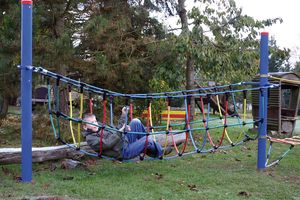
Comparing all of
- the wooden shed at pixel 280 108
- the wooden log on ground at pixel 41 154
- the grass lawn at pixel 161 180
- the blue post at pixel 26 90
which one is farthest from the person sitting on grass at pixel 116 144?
the wooden shed at pixel 280 108

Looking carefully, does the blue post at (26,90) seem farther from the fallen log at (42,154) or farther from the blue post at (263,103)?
the blue post at (263,103)

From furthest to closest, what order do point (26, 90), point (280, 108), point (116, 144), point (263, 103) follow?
point (280, 108) < point (263, 103) < point (116, 144) < point (26, 90)

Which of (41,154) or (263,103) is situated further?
(263,103)

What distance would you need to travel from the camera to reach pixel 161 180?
5.45 metres

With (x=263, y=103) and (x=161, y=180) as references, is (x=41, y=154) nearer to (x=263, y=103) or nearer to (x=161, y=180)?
(x=161, y=180)

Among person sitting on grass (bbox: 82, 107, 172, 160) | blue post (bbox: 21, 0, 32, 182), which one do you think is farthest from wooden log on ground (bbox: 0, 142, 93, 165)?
person sitting on grass (bbox: 82, 107, 172, 160)

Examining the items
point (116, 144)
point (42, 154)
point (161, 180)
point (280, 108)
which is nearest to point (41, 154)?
point (42, 154)

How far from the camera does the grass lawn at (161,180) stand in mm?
4691

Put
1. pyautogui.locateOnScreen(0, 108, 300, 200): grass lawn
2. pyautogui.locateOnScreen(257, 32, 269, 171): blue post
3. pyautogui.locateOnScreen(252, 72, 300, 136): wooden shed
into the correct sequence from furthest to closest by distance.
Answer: pyautogui.locateOnScreen(252, 72, 300, 136): wooden shed → pyautogui.locateOnScreen(257, 32, 269, 171): blue post → pyautogui.locateOnScreen(0, 108, 300, 200): grass lawn

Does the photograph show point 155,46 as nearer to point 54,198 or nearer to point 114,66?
point 114,66

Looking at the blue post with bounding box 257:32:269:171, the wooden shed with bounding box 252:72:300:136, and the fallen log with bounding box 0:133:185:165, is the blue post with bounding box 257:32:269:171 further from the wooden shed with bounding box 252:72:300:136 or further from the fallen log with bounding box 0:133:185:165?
the wooden shed with bounding box 252:72:300:136

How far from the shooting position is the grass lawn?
15.4 ft

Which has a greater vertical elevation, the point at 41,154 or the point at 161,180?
the point at 41,154

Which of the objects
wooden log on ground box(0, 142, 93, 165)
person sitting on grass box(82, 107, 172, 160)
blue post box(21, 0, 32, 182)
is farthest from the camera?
wooden log on ground box(0, 142, 93, 165)
